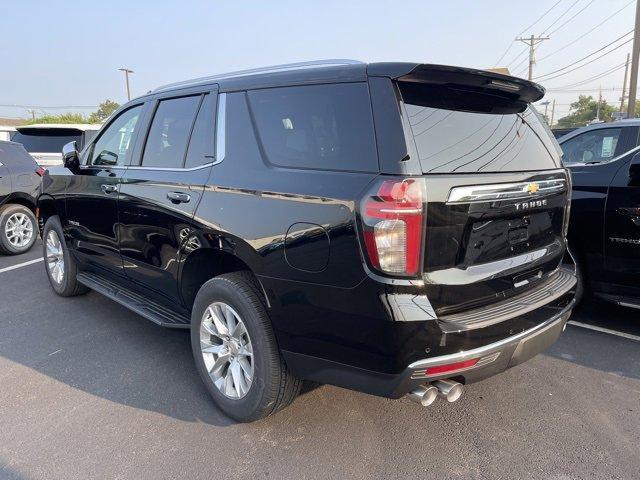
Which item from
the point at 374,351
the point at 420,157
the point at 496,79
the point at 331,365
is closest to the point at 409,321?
the point at 374,351

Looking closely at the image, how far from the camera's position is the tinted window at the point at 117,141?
3965 mm

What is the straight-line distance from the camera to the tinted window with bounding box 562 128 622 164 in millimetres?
4688

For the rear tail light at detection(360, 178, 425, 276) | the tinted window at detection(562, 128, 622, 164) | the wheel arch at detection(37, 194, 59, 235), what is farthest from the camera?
the wheel arch at detection(37, 194, 59, 235)

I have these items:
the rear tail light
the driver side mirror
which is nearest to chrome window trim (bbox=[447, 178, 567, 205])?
the rear tail light

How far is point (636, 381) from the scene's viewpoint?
133 inches

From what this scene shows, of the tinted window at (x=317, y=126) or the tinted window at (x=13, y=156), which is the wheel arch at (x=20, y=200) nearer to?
the tinted window at (x=13, y=156)

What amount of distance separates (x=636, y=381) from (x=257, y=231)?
285 cm

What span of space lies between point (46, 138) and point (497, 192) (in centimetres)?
1143

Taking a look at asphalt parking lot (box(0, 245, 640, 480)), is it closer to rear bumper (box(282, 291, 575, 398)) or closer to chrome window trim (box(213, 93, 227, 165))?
rear bumper (box(282, 291, 575, 398))

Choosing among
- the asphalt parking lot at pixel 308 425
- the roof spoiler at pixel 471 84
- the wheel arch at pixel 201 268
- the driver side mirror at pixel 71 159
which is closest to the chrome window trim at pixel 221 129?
the wheel arch at pixel 201 268

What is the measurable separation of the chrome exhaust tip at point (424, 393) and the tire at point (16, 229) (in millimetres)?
6992

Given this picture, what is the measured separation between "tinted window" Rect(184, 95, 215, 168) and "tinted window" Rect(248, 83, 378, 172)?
396mm

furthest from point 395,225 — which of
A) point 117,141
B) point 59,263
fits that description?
point 59,263

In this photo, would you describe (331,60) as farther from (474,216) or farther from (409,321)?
(409,321)
